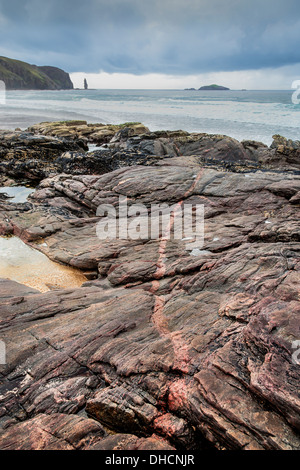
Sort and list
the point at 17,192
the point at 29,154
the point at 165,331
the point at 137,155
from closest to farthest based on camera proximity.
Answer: the point at 165,331 < the point at 17,192 < the point at 137,155 < the point at 29,154

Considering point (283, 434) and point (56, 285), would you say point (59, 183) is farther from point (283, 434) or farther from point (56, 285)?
point (283, 434)

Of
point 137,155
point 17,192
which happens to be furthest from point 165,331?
point 17,192

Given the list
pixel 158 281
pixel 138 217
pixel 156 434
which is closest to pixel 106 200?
pixel 138 217

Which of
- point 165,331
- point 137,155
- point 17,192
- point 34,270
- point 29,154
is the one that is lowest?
point 34,270

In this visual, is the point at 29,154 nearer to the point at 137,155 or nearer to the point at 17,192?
the point at 17,192

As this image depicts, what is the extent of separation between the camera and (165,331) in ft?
24.3

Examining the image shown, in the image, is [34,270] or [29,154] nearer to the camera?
[34,270]

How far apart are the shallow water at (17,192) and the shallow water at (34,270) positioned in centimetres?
646

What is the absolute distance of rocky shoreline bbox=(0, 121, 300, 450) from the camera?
15.0ft

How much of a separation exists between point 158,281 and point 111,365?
445cm

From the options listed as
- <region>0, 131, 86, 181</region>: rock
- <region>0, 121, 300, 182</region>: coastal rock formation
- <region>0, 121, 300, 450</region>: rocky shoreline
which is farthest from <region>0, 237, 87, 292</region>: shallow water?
<region>0, 131, 86, 181</region>: rock

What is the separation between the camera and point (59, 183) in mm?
19797

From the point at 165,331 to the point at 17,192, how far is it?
18497 millimetres

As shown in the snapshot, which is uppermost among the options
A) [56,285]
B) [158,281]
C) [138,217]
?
[138,217]
